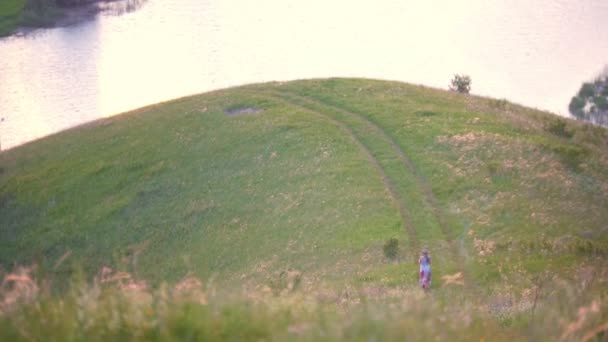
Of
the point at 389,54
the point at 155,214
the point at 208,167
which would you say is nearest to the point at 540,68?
the point at 389,54

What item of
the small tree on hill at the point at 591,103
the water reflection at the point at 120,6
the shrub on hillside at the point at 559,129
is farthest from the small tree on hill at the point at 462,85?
the water reflection at the point at 120,6

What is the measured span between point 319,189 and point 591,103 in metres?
30.7

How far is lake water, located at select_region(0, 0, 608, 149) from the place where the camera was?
5812 centimetres

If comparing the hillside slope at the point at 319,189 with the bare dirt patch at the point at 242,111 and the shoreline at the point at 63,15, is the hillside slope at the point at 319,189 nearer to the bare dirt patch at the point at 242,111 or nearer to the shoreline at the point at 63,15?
A: the bare dirt patch at the point at 242,111

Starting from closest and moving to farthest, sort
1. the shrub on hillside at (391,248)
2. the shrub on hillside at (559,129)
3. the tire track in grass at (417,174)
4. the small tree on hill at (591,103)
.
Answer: the tire track in grass at (417,174), the shrub on hillside at (391,248), the shrub on hillside at (559,129), the small tree on hill at (591,103)

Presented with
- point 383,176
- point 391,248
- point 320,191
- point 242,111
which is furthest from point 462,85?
point 391,248

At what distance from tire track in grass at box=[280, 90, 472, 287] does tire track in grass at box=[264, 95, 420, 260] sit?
0.93 metres

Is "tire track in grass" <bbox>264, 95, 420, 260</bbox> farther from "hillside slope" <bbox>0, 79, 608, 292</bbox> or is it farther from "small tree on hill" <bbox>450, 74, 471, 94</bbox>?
"small tree on hill" <bbox>450, 74, 471, 94</bbox>

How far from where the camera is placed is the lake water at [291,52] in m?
58.1

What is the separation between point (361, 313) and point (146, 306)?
7.35 feet

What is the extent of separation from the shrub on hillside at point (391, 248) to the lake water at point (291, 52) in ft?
107

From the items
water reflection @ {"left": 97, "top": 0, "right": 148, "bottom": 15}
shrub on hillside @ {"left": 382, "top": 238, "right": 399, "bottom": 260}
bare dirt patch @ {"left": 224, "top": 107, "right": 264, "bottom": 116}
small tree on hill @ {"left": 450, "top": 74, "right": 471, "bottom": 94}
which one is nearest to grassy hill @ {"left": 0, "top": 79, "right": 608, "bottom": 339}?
bare dirt patch @ {"left": 224, "top": 107, "right": 264, "bottom": 116}

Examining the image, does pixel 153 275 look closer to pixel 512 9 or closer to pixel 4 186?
pixel 4 186

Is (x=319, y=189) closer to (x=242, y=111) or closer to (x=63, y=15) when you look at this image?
(x=242, y=111)
